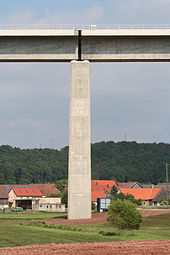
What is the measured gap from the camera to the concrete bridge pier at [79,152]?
52.5 m

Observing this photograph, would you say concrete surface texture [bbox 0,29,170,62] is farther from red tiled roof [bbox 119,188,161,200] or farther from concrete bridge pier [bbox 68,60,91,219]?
red tiled roof [bbox 119,188,161,200]

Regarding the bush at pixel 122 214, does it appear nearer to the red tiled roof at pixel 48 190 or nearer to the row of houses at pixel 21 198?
the row of houses at pixel 21 198

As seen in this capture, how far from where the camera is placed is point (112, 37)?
178 ft

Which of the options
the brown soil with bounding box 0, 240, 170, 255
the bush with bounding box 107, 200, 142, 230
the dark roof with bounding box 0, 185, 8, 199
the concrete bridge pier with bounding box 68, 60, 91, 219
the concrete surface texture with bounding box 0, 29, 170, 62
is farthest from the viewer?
the dark roof with bounding box 0, 185, 8, 199

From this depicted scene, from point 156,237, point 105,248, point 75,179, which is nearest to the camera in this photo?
point 105,248

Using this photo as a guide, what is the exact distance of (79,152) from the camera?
2073 inches

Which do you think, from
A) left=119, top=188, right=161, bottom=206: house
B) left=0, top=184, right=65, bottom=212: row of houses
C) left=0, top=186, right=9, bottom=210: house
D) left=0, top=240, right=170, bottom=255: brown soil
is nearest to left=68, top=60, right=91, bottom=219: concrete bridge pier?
left=0, top=240, right=170, bottom=255: brown soil

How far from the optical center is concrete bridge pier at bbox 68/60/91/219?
52469mm

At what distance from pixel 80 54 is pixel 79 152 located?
9391 millimetres

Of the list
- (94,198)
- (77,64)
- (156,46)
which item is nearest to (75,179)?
(77,64)

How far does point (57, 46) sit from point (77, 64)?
8.89ft

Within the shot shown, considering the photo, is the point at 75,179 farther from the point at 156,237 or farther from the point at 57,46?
the point at 156,237

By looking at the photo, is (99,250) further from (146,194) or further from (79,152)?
(146,194)

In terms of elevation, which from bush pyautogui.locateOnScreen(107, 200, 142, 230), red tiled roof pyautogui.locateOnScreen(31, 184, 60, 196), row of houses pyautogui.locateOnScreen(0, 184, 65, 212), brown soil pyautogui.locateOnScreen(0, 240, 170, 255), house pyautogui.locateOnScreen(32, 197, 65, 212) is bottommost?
brown soil pyautogui.locateOnScreen(0, 240, 170, 255)
